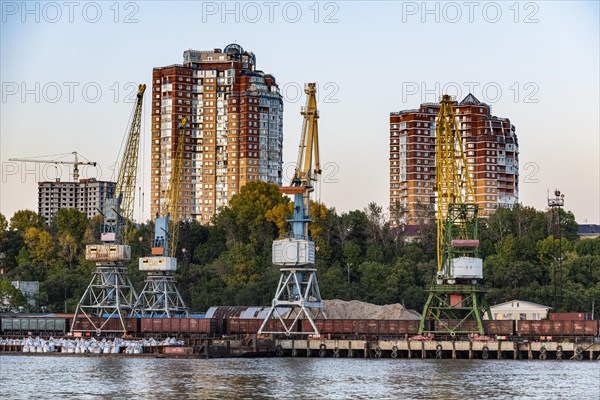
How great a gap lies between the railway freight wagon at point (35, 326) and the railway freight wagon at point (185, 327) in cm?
1440

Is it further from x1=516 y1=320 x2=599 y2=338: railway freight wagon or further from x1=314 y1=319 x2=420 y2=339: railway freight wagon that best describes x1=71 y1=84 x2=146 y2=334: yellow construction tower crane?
x1=516 y1=320 x2=599 y2=338: railway freight wagon

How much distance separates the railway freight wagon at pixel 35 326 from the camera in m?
171

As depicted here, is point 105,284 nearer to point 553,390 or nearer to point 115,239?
point 115,239

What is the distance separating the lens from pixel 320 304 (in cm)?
15925

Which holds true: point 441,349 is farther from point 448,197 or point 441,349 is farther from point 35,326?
point 35,326

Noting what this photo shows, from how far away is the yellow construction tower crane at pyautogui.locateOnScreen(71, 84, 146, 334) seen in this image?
170 meters

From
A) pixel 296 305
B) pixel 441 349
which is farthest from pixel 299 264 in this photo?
pixel 441 349

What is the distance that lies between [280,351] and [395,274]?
44.2 meters

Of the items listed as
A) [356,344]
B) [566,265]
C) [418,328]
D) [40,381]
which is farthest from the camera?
[566,265]

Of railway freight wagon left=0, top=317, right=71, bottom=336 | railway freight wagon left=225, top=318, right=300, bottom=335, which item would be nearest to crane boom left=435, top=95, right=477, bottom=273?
railway freight wagon left=225, top=318, right=300, bottom=335

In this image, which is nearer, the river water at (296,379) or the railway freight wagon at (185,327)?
the river water at (296,379)

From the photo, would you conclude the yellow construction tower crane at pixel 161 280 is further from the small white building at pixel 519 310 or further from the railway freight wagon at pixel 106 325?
the small white building at pixel 519 310

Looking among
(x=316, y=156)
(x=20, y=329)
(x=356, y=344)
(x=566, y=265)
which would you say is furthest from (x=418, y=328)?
(x=20, y=329)

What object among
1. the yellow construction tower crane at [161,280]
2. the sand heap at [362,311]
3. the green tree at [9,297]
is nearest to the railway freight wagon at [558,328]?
the sand heap at [362,311]
